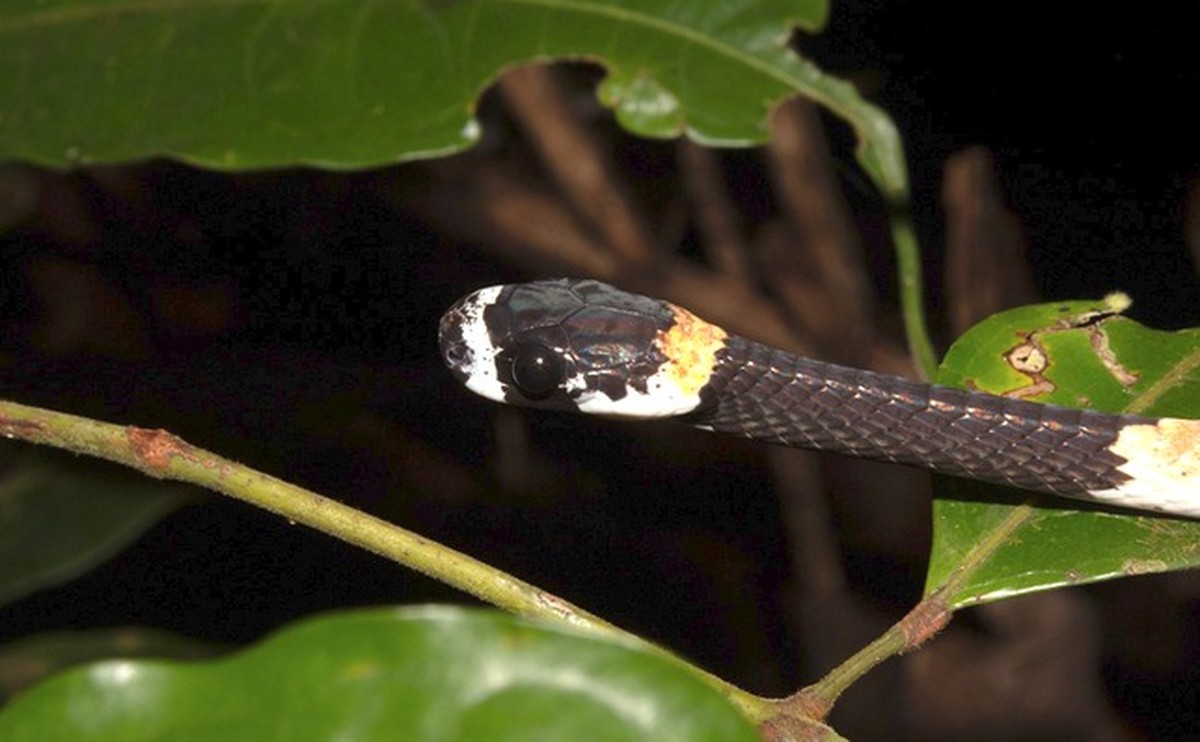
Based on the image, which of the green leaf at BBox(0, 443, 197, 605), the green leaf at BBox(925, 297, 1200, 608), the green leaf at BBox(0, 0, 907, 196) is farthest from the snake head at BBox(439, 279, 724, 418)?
the green leaf at BBox(0, 443, 197, 605)

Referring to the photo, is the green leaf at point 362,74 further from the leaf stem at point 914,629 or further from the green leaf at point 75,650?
the green leaf at point 75,650

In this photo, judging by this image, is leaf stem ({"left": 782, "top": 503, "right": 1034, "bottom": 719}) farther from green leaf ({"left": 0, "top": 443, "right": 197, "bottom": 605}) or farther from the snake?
green leaf ({"left": 0, "top": 443, "right": 197, "bottom": 605})

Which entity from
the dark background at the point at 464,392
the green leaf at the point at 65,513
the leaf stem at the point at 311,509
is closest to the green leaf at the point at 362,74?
the leaf stem at the point at 311,509

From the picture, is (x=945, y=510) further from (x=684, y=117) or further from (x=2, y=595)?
(x=2, y=595)

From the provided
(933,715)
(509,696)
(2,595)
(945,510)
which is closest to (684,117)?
(945,510)

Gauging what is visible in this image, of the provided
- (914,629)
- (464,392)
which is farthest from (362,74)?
(464,392)

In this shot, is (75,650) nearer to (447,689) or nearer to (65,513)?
(65,513)
